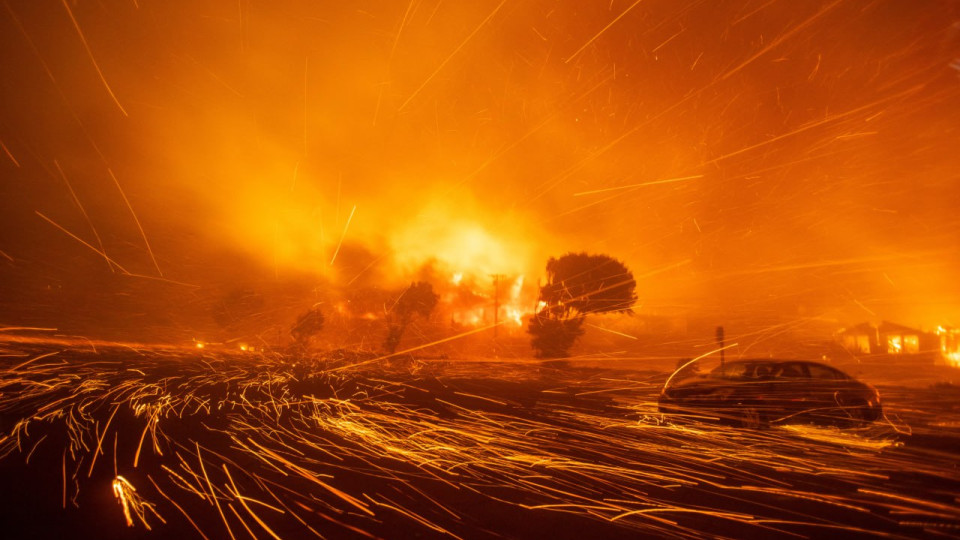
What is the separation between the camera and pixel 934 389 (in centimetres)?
1487

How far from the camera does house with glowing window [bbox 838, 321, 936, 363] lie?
2945cm

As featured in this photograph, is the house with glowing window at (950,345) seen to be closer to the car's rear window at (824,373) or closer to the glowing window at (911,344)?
the glowing window at (911,344)

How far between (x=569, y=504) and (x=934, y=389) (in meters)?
16.8

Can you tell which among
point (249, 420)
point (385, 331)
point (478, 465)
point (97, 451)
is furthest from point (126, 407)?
point (385, 331)

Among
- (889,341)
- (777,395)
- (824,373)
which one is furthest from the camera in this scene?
(889,341)

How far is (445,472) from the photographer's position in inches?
221

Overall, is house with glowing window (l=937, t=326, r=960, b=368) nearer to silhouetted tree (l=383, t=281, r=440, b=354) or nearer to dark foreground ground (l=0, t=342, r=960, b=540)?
dark foreground ground (l=0, t=342, r=960, b=540)

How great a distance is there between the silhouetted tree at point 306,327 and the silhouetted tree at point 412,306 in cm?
790

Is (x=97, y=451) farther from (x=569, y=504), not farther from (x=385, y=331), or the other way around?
(x=385, y=331)

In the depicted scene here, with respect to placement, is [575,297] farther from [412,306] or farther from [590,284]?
[412,306]

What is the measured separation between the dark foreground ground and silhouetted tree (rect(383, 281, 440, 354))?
94.0 ft

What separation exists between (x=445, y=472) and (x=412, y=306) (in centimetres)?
3466

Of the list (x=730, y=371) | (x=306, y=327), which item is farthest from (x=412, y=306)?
(x=730, y=371)

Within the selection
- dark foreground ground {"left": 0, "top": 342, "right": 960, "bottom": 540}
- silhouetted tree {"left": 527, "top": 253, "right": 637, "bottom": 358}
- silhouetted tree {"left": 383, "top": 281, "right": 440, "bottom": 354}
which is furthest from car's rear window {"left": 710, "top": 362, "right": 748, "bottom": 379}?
silhouetted tree {"left": 383, "top": 281, "right": 440, "bottom": 354}
